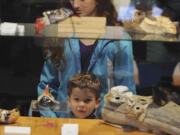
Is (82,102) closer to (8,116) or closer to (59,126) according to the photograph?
(59,126)

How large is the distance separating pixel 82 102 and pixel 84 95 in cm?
5

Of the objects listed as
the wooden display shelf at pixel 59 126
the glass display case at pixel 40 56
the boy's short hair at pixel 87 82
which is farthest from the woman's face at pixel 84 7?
the wooden display shelf at pixel 59 126

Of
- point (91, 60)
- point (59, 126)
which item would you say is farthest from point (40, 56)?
point (59, 126)

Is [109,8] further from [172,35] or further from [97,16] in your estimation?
[172,35]

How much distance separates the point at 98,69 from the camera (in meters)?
1.58

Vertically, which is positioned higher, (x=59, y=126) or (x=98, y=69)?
(x=98, y=69)

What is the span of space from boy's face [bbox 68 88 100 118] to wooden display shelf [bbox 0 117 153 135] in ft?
0.16

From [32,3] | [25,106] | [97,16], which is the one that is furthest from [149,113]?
[32,3]

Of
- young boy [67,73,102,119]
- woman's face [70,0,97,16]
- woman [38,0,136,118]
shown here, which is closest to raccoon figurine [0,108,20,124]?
woman [38,0,136,118]

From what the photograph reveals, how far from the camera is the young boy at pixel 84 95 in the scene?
1.59 metres

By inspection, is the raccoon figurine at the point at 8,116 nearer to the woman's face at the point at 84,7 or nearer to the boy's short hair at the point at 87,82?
the boy's short hair at the point at 87,82

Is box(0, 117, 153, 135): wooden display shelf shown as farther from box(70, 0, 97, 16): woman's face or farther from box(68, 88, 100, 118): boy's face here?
box(70, 0, 97, 16): woman's face

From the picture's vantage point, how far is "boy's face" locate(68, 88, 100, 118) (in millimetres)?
1595

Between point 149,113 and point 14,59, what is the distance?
78 centimetres
